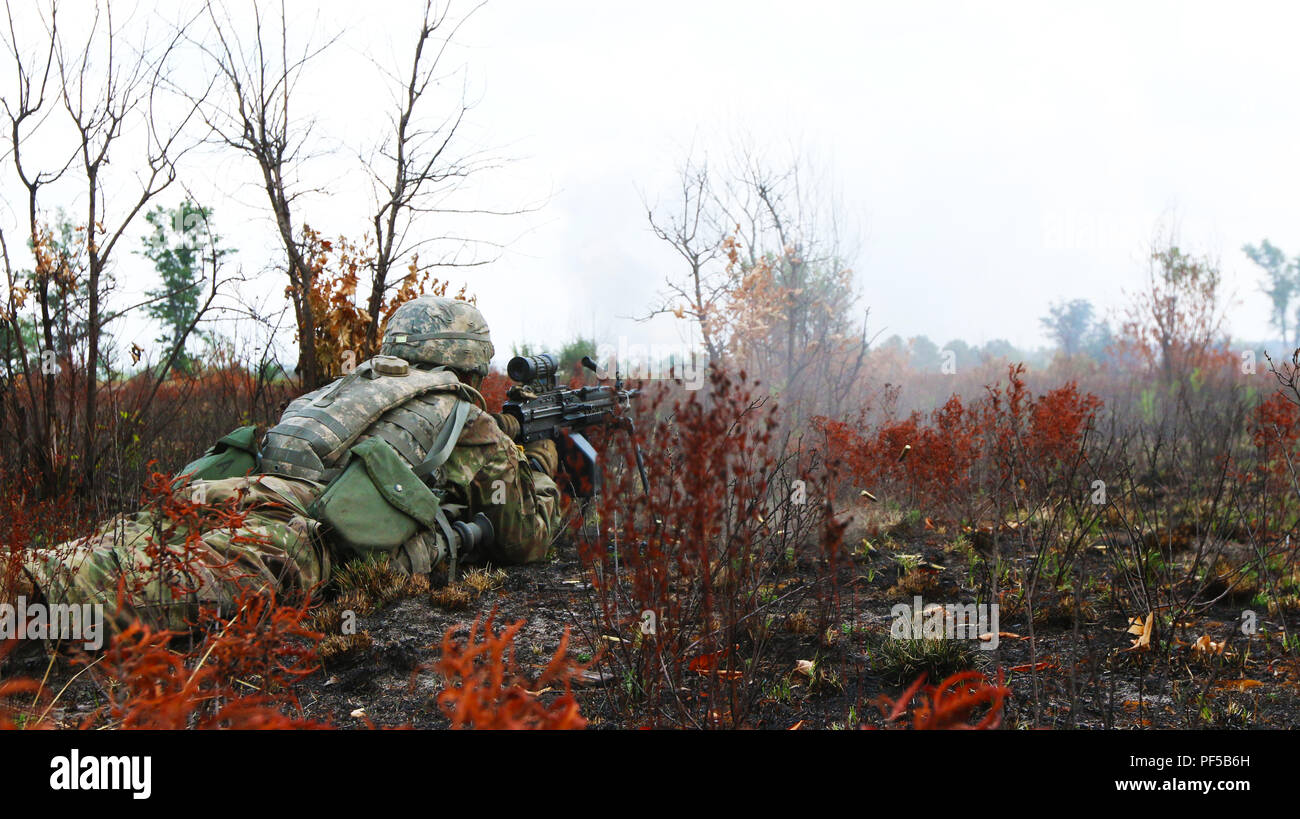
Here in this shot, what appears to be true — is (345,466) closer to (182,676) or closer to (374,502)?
(374,502)

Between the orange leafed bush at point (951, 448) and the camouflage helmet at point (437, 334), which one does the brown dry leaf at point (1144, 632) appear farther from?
the camouflage helmet at point (437, 334)

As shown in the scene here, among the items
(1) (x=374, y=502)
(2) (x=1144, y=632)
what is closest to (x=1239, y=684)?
(2) (x=1144, y=632)

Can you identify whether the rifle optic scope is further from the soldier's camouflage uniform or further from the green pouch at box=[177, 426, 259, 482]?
the green pouch at box=[177, 426, 259, 482]

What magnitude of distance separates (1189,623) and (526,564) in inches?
133

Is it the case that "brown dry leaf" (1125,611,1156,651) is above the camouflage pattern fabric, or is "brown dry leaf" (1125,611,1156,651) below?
below

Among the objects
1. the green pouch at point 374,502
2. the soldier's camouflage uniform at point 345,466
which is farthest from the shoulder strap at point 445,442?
the green pouch at point 374,502

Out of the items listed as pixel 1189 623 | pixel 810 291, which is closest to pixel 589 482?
pixel 1189 623

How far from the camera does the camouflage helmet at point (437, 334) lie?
5.30 m

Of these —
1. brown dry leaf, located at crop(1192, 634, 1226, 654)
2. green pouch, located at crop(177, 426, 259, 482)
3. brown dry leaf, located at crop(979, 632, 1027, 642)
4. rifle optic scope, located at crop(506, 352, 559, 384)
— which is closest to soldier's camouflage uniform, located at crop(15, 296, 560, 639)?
green pouch, located at crop(177, 426, 259, 482)

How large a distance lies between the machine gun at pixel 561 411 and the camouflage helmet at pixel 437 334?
38cm

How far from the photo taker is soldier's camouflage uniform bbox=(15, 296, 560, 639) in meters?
3.54

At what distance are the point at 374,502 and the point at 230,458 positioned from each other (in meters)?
0.87
